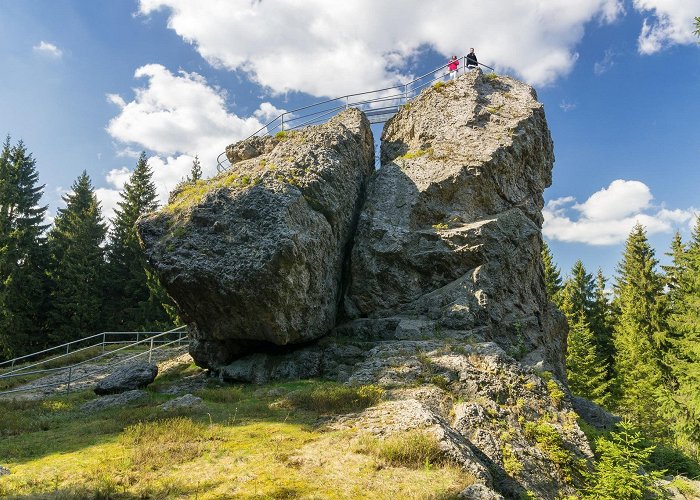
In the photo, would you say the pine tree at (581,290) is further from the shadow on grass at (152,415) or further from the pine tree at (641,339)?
the shadow on grass at (152,415)

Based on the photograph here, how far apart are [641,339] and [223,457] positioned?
116 feet

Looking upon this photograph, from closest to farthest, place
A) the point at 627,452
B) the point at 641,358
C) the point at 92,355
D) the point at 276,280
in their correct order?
the point at 627,452 → the point at 276,280 → the point at 92,355 → the point at 641,358

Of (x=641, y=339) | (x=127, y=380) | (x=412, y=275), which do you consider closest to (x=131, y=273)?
(x=127, y=380)

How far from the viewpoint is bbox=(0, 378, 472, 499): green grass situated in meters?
6.44

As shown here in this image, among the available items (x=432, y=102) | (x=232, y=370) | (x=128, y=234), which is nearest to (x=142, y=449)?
(x=232, y=370)

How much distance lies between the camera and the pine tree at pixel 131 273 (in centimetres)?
3953

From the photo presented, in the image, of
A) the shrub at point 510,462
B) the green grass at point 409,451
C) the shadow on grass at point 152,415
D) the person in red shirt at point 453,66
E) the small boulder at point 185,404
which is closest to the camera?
the green grass at point 409,451

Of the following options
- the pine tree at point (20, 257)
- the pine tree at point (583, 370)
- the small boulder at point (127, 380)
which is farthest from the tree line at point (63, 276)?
the pine tree at point (583, 370)

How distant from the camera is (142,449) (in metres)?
7.83

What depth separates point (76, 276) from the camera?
37.9 metres

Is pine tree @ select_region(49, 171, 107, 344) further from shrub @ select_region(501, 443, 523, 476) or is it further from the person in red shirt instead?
shrub @ select_region(501, 443, 523, 476)

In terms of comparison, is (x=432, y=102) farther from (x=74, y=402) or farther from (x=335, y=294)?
(x=74, y=402)

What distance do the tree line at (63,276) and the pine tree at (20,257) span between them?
64 millimetres

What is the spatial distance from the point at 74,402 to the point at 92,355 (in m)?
13.0
